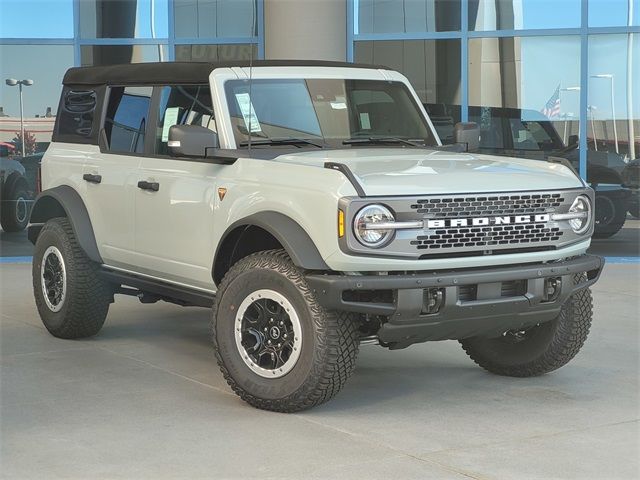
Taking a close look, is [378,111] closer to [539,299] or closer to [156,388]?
[539,299]

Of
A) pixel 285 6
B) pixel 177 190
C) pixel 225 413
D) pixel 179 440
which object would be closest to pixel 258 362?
pixel 225 413

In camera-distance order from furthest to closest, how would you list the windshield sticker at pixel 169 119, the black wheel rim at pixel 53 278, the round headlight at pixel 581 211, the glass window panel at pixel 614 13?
1. the glass window panel at pixel 614 13
2. the black wheel rim at pixel 53 278
3. the windshield sticker at pixel 169 119
4. the round headlight at pixel 581 211

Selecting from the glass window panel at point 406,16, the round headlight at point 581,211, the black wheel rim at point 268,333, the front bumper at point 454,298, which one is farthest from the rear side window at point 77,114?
the glass window panel at point 406,16

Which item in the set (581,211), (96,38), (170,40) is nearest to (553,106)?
(170,40)

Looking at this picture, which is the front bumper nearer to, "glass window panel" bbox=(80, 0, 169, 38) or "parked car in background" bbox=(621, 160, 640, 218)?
"parked car in background" bbox=(621, 160, 640, 218)

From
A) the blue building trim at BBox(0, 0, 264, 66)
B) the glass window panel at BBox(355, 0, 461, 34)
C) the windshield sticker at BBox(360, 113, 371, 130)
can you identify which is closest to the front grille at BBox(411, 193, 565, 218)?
the windshield sticker at BBox(360, 113, 371, 130)

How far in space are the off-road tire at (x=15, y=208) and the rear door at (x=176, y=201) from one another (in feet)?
22.5

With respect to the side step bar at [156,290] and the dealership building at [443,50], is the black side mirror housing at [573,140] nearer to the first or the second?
the dealership building at [443,50]

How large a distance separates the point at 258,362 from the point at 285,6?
7770mm

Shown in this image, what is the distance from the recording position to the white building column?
1252cm

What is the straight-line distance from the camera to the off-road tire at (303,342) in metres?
5.27

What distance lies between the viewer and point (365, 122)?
6.60m

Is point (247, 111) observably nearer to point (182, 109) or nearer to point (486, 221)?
point (182, 109)

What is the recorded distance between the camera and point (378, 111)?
674 cm
